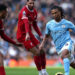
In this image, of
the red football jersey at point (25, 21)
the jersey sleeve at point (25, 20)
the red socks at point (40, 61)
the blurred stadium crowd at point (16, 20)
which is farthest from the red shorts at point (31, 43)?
the blurred stadium crowd at point (16, 20)

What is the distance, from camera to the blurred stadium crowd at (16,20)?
17.8 metres

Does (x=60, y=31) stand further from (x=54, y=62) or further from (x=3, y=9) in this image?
(x=54, y=62)

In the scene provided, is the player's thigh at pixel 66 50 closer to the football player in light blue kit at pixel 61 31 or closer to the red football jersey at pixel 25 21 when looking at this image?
the football player in light blue kit at pixel 61 31

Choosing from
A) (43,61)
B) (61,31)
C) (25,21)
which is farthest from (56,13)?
(43,61)

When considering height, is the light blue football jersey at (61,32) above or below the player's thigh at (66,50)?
above

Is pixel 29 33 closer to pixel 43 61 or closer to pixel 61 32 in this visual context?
pixel 43 61

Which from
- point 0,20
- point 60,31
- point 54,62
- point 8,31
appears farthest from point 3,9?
point 8,31

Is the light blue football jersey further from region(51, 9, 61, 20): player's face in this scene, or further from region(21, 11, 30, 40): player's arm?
region(21, 11, 30, 40): player's arm

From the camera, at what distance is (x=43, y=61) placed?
912 centimetres

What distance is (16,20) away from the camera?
789 inches

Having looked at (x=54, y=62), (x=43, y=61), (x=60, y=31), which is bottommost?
A: (x=54, y=62)

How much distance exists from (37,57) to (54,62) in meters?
8.23

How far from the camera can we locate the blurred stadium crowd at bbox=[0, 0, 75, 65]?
1780 centimetres

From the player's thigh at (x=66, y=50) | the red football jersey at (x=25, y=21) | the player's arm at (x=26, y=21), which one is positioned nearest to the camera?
the player's thigh at (x=66, y=50)
